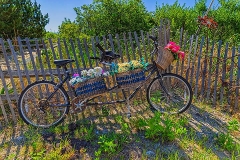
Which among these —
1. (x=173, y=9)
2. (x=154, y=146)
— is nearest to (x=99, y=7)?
(x=173, y=9)

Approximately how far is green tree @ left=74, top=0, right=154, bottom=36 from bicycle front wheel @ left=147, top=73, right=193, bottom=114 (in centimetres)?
605

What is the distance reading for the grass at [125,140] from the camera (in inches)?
130

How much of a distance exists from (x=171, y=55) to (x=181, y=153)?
1541mm

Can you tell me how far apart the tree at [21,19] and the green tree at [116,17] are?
191 inches

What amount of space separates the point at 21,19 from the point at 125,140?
14.3 m

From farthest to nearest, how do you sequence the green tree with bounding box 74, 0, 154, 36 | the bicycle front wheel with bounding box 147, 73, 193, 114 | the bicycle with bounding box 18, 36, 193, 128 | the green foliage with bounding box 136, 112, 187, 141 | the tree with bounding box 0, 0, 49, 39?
the tree with bounding box 0, 0, 49, 39 → the green tree with bounding box 74, 0, 154, 36 → the bicycle front wheel with bounding box 147, 73, 193, 114 → the bicycle with bounding box 18, 36, 193, 128 → the green foliage with bounding box 136, 112, 187, 141

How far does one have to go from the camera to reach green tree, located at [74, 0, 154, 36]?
10.4 m

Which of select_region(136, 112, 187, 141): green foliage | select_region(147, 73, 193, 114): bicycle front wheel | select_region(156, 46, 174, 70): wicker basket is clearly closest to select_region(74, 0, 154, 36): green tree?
select_region(147, 73, 193, 114): bicycle front wheel

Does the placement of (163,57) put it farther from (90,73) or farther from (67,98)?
(67,98)

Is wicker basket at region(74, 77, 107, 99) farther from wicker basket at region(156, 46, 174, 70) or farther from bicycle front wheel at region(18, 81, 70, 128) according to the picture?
wicker basket at region(156, 46, 174, 70)

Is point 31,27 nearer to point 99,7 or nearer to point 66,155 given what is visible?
point 99,7

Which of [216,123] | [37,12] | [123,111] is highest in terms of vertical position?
[37,12]

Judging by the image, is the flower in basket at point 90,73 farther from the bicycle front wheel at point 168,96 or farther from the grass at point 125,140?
the bicycle front wheel at point 168,96

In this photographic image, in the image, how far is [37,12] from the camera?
16922 mm
